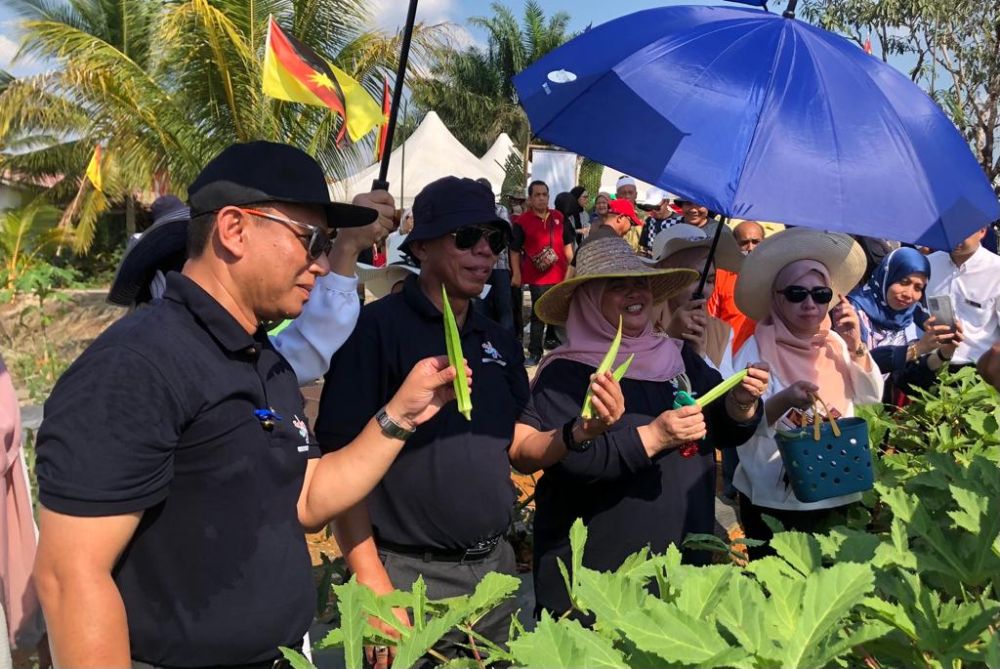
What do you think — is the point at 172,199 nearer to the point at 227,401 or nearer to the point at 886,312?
the point at 227,401

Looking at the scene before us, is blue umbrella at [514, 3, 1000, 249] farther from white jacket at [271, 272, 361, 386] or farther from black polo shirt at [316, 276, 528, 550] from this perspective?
white jacket at [271, 272, 361, 386]

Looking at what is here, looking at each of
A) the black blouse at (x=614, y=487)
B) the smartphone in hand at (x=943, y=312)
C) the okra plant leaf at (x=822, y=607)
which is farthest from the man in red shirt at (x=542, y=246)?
the okra plant leaf at (x=822, y=607)

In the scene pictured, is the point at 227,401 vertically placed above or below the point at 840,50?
below

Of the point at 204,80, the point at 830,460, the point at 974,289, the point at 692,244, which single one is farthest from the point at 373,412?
the point at 204,80

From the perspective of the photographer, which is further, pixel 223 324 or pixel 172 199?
Answer: pixel 172 199

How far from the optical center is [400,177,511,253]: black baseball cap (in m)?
2.67

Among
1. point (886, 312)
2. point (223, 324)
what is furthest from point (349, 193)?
point (223, 324)

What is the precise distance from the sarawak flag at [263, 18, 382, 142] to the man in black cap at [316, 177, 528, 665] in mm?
1064

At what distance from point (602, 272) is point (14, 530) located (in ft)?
6.20

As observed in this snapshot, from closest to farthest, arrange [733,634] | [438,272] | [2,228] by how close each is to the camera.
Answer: [733,634]
[438,272]
[2,228]

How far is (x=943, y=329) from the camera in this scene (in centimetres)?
362

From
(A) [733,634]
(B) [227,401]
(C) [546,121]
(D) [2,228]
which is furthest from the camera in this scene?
(D) [2,228]

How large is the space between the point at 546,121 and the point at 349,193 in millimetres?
15280

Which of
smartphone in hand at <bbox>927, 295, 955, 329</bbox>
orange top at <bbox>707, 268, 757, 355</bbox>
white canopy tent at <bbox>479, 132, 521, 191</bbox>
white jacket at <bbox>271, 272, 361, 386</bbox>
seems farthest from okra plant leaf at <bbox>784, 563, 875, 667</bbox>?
white canopy tent at <bbox>479, 132, 521, 191</bbox>
